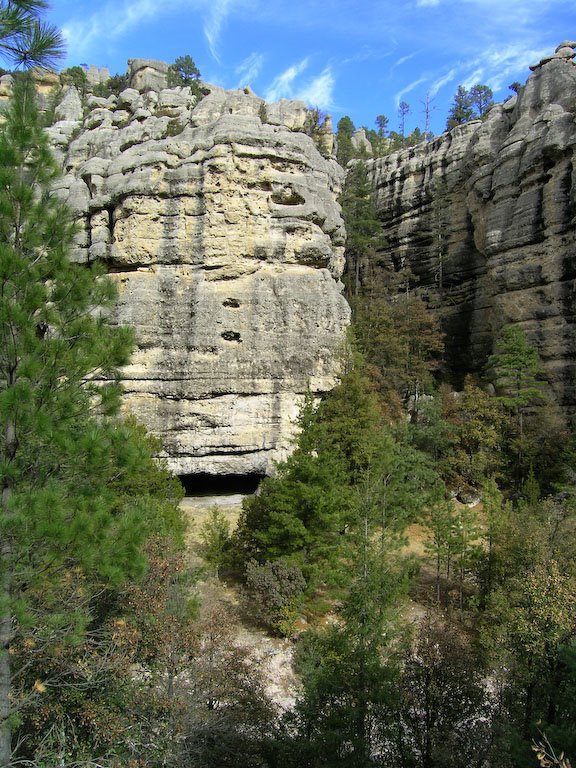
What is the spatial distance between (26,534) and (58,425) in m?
1.39

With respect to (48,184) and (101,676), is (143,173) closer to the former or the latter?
(48,184)

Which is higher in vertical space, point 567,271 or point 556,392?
point 567,271

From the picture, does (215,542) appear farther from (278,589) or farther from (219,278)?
(219,278)

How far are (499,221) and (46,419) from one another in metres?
25.4

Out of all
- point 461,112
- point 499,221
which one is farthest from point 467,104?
point 499,221

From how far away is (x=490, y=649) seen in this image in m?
11.7

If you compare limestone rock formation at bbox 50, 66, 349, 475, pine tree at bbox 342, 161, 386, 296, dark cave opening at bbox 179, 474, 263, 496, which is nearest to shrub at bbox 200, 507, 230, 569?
limestone rock formation at bbox 50, 66, 349, 475

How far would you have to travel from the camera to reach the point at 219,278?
21172mm

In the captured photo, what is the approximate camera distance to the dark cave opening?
2202cm

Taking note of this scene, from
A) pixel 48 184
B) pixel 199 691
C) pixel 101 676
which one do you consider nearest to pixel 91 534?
pixel 101 676

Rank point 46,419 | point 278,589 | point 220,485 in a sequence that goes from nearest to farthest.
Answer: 1. point 46,419
2. point 278,589
3. point 220,485

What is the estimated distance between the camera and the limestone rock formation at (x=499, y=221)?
23.4 meters

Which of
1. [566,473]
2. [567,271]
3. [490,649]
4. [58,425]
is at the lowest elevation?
[490,649]

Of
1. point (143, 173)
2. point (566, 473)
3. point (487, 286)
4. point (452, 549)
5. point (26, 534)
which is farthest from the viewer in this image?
point (487, 286)
